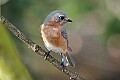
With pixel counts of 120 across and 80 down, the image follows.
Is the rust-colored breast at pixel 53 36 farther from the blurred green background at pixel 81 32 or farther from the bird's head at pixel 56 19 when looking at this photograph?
the blurred green background at pixel 81 32

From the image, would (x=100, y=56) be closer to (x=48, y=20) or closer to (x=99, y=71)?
(x=99, y=71)

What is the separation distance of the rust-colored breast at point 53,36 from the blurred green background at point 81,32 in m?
1.85

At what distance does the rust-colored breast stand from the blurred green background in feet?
6.07

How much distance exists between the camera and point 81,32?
5.05 m

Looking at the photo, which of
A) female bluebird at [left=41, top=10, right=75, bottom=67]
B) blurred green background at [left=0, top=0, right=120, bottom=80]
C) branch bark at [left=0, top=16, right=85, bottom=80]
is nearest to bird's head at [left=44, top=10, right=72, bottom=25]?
female bluebird at [left=41, top=10, right=75, bottom=67]

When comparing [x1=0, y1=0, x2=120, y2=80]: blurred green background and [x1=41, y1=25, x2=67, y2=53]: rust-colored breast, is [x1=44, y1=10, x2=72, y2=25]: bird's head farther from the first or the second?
[x1=0, y1=0, x2=120, y2=80]: blurred green background

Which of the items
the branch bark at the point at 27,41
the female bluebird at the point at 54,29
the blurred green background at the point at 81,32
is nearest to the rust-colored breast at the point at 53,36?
the female bluebird at the point at 54,29

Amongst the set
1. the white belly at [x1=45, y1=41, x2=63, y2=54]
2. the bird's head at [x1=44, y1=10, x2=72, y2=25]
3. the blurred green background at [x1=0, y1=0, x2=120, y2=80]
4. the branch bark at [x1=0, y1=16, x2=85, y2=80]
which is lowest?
the branch bark at [x1=0, y1=16, x2=85, y2=80]

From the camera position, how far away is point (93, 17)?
187 inches

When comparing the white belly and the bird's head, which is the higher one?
the bird's head

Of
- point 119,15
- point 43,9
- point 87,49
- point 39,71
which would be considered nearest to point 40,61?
point 39,71

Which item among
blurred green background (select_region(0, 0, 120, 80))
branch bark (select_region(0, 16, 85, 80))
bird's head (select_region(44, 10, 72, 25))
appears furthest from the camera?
blurred green background (select_region(0, 0, 120, 80))

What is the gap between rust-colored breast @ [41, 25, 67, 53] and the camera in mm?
1408

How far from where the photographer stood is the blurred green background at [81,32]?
406cm
